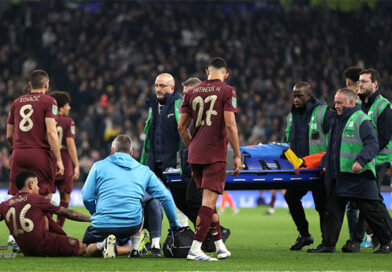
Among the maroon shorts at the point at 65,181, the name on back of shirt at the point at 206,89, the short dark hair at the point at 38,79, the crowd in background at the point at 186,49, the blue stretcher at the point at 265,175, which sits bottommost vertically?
the maroon shorts at the point at 65,181

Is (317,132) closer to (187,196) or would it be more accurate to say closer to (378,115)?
(378,115)

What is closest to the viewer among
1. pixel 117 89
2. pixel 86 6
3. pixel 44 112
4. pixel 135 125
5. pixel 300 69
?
pixel 44 112

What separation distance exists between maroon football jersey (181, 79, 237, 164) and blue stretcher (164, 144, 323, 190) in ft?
3.78

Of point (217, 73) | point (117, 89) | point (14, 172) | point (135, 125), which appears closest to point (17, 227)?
point (14, 172)

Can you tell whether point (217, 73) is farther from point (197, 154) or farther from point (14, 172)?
point (14, 172)

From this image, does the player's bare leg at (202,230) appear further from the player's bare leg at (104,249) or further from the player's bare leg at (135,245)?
the player's bare leg at (104,249)

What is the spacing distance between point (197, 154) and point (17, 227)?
6.76 feet

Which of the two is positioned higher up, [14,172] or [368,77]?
[368,77]

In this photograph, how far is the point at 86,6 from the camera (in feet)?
110

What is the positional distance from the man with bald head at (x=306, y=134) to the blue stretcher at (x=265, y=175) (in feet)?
1.53

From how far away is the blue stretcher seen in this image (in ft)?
31.8

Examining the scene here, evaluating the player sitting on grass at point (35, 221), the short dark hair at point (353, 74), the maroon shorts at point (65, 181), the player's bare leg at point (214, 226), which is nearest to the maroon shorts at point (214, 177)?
the player's bare leg at point (214, 226)

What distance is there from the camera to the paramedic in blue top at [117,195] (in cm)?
827

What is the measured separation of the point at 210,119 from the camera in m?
8.28
